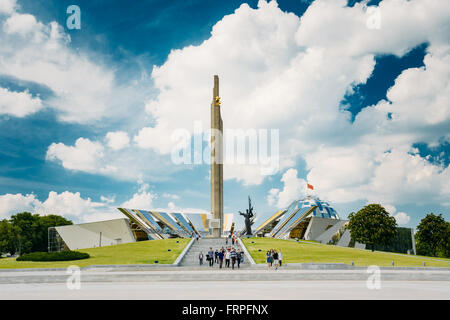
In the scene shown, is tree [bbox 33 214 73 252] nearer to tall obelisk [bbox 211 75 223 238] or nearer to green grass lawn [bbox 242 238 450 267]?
tall obelisk [bbox 211 75 223 238]

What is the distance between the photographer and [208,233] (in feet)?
227

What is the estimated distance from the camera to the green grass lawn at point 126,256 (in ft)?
93.4

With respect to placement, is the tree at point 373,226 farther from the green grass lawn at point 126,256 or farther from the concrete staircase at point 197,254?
the green grass lawn at point 126,256

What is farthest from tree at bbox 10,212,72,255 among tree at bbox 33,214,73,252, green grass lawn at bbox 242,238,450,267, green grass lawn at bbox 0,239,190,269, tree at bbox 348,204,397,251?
tree at bbox 348,204,397,251

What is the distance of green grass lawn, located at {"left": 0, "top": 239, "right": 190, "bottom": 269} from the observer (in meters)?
28.5

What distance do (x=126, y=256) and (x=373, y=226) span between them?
89.3 ft

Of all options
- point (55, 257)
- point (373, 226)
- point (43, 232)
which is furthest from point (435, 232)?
point (43, 232)

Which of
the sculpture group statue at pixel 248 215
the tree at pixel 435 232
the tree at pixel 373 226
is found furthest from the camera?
the sculpture group statue at pixel 248 215

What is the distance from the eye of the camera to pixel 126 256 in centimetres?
3212

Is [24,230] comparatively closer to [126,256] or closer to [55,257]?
[55,257]

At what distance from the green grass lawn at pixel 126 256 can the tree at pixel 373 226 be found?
2006cm

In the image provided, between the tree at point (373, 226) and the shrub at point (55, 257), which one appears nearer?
the shrub at point (55, 257)

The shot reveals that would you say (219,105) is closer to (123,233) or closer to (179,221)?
(179,221)

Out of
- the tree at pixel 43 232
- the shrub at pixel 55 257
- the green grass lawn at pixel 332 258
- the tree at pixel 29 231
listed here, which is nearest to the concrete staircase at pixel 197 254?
the green grass lawn at pixel 332 258
